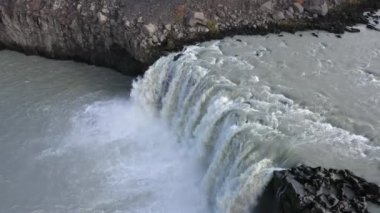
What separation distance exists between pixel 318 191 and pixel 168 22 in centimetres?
904

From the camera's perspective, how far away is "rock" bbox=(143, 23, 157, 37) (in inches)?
650

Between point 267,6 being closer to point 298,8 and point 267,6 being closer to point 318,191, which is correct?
point 298,8

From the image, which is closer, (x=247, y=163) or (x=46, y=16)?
(x=247, y=163)

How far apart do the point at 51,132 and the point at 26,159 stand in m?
1.34

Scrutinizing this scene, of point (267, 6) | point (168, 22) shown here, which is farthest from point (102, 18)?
point (267, 6)

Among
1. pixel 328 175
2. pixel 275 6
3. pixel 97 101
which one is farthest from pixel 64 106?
pixel 328 175

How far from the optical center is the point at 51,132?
15.3 m

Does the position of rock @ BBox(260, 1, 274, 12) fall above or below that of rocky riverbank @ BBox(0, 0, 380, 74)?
above

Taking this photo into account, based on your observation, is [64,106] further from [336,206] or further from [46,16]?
[336,206]

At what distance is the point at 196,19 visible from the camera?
16.6m

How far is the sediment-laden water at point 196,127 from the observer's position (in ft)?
36.5

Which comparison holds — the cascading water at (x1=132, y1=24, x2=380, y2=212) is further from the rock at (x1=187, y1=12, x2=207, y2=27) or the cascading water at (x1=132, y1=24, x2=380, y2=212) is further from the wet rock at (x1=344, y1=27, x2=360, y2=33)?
the wet rock at (x1=344, y1=27, x2=360, y2=33)

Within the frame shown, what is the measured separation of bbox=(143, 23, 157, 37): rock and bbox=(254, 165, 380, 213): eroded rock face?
315 inches

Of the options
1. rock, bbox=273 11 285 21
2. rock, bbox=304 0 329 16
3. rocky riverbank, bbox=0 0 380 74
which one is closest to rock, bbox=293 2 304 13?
rocky riverbank, bbox=0 0 380 74
